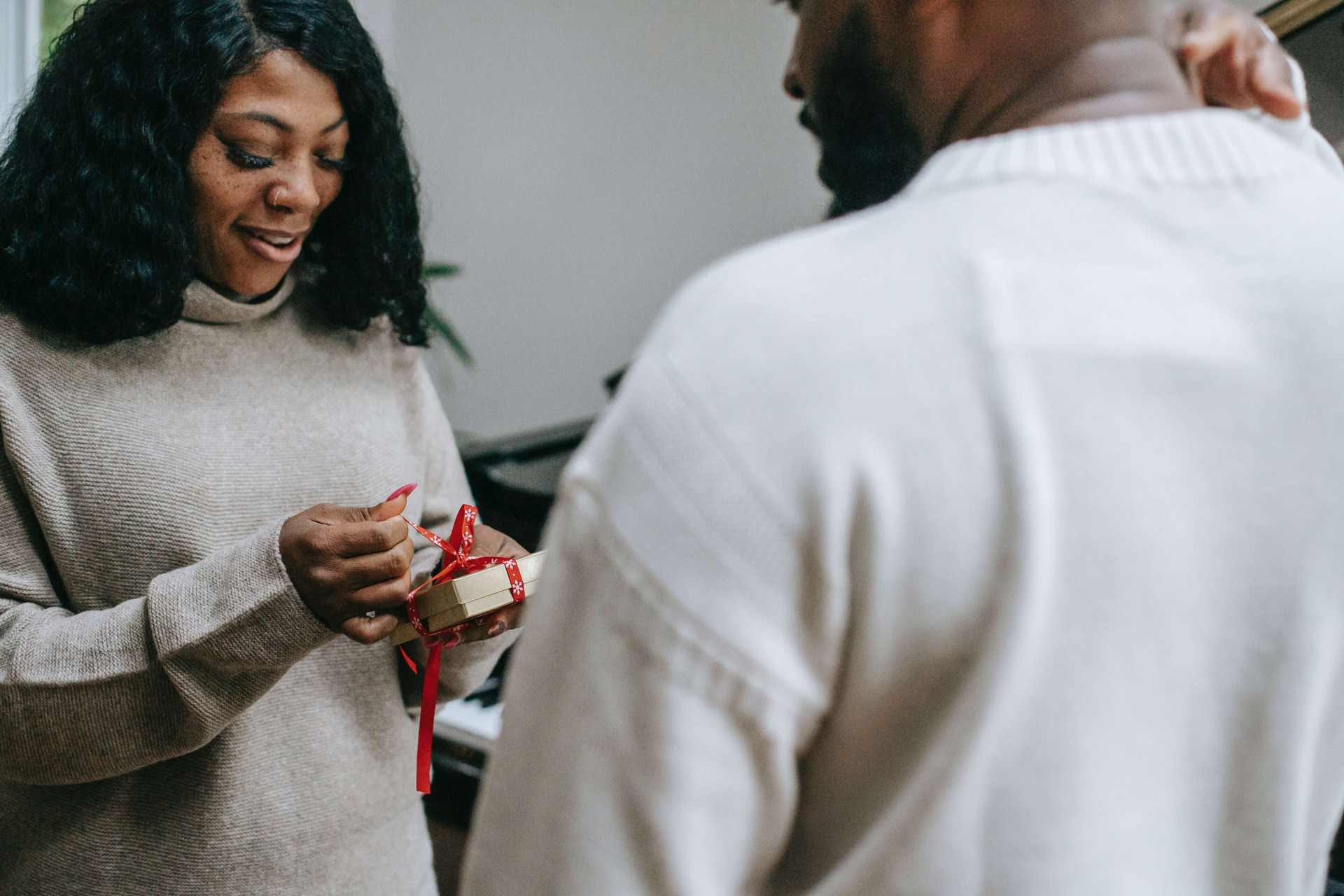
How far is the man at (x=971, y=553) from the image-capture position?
1.29 feet

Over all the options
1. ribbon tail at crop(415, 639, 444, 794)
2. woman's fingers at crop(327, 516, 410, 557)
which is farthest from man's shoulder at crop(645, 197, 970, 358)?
ribbon tail at crop(415, 639, 444, 794)

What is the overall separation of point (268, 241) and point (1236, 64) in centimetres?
100

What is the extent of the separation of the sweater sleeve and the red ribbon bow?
0.40ft

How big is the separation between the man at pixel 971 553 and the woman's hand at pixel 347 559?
52 centimetres

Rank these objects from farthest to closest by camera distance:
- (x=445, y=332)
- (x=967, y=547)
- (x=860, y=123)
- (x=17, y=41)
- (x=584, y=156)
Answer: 1. (x=584, y=156)
2. (x=17, y=41)
3. (x=445, y=332)
4. (x=860, y=123)
5. (x=967, y=547)

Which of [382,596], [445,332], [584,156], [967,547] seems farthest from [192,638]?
[584,156]

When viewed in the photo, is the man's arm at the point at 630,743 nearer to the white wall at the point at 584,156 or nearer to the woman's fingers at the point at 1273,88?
the woman's fingers at the point at 1273,88

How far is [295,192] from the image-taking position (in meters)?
1.11

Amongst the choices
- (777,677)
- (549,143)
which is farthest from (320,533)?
(549,143)

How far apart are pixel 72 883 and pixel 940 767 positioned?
1026 millimetres

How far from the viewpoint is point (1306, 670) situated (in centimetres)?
45

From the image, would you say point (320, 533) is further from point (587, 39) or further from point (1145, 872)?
point (587, 39)

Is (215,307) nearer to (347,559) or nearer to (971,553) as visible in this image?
(347,559)

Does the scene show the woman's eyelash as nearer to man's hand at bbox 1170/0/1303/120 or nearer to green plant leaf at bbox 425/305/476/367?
man's hand at bbox 1170/0/1303/120
